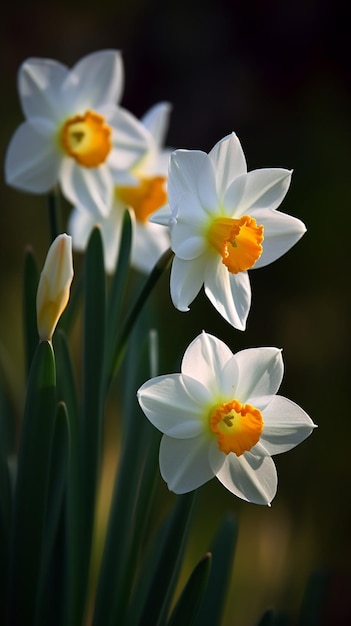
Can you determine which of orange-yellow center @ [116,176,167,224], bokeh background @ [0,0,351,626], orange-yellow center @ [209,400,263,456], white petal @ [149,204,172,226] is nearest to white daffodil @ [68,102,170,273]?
orange-yellow center @ [116,176,167,224]

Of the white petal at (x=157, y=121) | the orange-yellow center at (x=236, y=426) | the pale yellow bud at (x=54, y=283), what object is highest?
the white petal at (x=157, y=121)

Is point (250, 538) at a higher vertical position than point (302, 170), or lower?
lower

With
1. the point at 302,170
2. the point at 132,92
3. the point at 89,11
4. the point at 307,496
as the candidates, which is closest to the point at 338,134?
the point at 302,170

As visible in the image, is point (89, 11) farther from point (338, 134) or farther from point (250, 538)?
point (250, 538)

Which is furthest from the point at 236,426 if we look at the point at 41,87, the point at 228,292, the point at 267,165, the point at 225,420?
the point at 267,165

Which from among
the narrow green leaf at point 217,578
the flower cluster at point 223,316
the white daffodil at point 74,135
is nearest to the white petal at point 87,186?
the white daffodil at point 74,135

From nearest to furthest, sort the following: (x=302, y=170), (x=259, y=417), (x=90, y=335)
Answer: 1. (x=259, y=417)
2. (x=90, y=335)
3. (x=302, y=170)

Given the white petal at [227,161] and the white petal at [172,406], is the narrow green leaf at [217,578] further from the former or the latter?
the white petal at [227,161]

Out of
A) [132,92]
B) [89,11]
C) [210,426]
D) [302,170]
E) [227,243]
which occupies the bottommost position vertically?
[210,426]
